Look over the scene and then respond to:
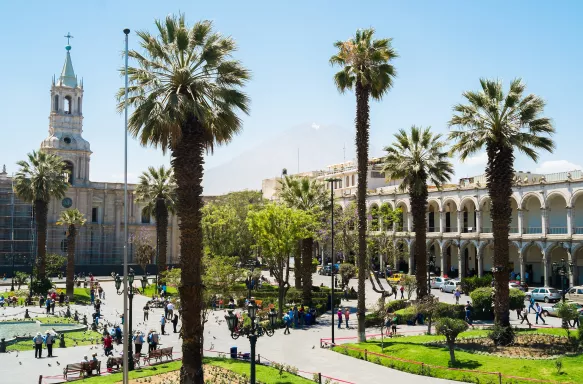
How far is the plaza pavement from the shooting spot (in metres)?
22.2

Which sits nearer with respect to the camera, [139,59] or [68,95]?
[139,59]

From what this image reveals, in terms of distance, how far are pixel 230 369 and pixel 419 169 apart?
17.4 meters

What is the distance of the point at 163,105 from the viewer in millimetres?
18984

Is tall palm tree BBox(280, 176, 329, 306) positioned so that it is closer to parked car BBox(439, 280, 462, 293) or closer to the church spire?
parked car BBox(439, 280, 462, 293)

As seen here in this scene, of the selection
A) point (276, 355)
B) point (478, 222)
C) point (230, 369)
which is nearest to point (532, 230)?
point (478, 222)

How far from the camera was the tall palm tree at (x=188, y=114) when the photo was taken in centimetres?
1867

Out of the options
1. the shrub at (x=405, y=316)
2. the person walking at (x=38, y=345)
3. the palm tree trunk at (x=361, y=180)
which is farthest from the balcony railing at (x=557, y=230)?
the person walking at (x=38, y=345)

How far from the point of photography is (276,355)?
26547mm

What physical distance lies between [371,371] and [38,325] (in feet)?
74.9

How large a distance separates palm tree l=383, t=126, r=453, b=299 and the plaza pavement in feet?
13.2

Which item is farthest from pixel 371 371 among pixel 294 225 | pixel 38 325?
pixel 38 325

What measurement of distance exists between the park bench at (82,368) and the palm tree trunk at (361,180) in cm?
1225

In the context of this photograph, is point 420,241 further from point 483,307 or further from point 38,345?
point 38,345

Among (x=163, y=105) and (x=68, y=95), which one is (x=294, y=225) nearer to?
(x=163, y=105)
